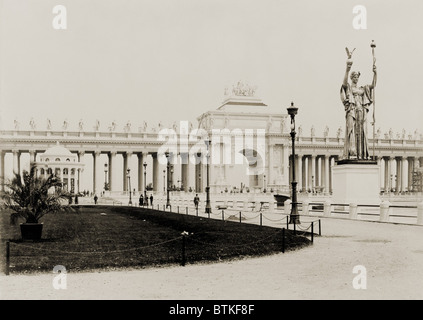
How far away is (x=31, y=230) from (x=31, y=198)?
137 centimetres

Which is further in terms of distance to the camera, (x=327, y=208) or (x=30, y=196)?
(x=327, y=208)

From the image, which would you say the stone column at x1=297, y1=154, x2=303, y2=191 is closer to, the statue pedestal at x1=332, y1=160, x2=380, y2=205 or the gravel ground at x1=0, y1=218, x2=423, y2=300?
the statue pedestal at x1=332, y1=160, x2=380, y2=205

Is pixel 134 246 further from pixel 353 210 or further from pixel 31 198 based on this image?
pixel 353 210

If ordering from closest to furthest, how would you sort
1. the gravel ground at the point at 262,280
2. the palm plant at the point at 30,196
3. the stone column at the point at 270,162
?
the gravel ground at the point at 262,280 < the palm plant at the point at 30,196 < the stone column at the point at 270,162

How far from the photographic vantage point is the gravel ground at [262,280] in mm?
12633

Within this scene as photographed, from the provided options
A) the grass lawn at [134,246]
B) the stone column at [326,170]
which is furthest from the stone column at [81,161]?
the grass lawn at [134,246]

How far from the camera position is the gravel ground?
12.6m

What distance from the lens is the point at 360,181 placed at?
37031mm

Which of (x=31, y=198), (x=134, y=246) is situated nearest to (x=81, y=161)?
(x=31, y=198)

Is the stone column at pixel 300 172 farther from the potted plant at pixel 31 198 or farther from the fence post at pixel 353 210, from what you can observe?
the potted plant at pixel 31 198

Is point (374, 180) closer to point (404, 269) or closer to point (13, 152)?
point (404, 269)

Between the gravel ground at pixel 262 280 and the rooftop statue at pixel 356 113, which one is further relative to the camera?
the rooftop statue at pixel 356 113

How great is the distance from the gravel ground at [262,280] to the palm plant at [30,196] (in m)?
8.23

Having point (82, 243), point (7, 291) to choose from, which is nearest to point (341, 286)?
point (7, 291)
